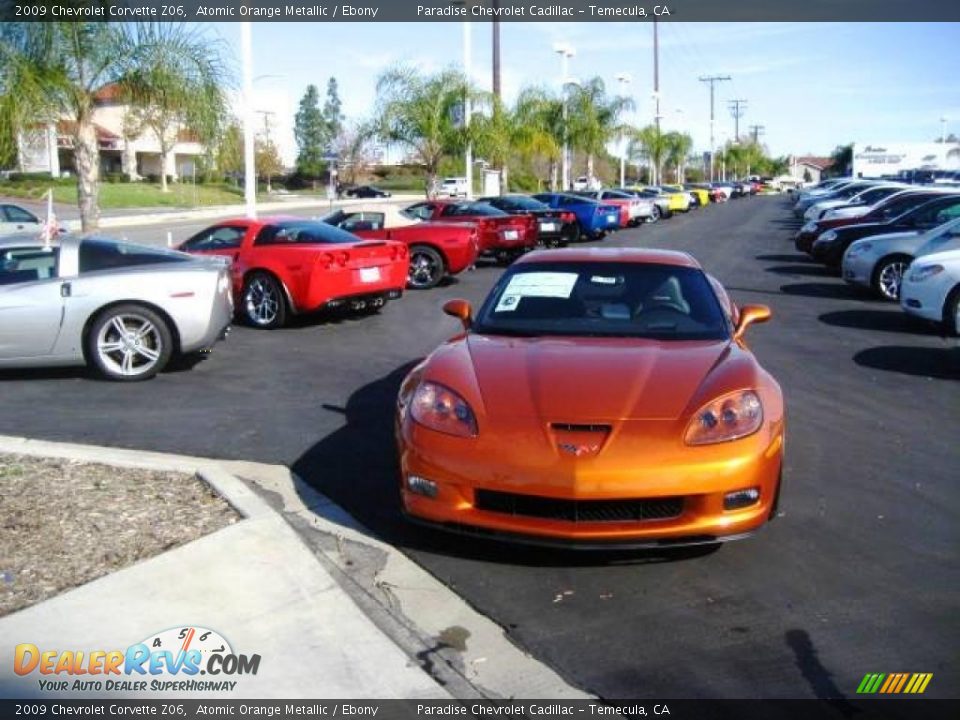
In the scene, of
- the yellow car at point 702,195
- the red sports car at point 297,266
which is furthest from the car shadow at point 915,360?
the yellow car at point 702,195

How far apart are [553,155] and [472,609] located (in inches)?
1607

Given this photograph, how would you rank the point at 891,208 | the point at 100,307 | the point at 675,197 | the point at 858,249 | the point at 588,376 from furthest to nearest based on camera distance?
the point at 675,197 → the point at 891,208 → the point at 858,249 → the point at 100,307 → the point at 588,376

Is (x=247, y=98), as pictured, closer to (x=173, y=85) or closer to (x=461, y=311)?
(x=173, y=85)

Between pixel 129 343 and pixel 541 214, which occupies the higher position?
pixel 541 214

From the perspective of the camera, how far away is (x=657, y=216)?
41.7 m

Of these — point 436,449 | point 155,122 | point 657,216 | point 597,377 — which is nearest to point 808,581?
point 597,377

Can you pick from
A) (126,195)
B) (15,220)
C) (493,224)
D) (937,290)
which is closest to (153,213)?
(126,195)

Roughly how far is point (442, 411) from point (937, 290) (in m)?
7.99

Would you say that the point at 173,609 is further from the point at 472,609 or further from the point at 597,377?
the point at 597,377

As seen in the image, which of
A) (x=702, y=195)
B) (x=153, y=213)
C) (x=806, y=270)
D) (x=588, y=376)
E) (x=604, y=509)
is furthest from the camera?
(x=702, y=195)

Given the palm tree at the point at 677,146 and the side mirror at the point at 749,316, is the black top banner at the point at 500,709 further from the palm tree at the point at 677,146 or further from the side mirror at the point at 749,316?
the palm tree at the point at 677,146

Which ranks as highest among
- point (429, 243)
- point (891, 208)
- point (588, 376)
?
point (891, 208)

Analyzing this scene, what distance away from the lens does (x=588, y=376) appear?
4703 mm

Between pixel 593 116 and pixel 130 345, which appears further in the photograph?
pixel 593 116
